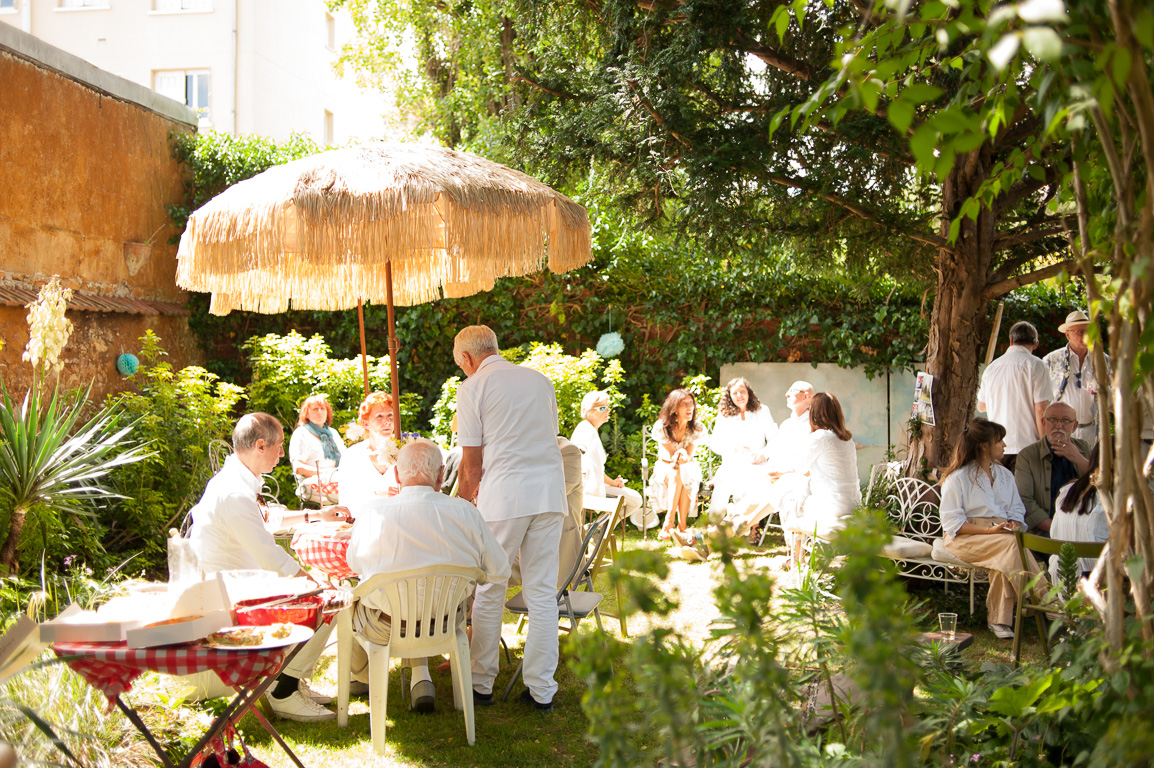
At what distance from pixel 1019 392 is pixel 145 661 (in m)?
5.99

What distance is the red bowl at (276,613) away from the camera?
2861 mm

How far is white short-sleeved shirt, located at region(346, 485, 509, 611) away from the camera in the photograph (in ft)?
11.7

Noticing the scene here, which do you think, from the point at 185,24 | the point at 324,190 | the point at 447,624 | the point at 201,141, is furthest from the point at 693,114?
the point at 185,24

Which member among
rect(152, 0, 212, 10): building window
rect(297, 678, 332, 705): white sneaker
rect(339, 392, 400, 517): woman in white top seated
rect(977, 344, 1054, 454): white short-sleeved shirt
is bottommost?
rect(297, 678, 332, 705): white sneaker

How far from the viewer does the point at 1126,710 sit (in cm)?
184

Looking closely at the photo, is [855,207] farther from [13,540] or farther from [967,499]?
[13,540]

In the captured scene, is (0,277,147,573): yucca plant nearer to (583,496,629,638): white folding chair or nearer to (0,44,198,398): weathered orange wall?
(0,44,198,398): weathered orange wall

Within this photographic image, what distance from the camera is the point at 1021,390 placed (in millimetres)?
6398

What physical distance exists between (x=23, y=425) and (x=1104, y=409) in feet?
17.3

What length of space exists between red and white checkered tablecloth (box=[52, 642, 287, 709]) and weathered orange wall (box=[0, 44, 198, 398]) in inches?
226

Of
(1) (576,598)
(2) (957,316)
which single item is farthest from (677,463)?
(1) (576,598)

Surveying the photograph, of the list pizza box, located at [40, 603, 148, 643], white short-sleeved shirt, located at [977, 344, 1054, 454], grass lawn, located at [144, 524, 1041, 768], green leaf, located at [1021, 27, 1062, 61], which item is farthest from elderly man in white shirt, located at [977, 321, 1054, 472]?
pizza box, located at [40, 603, 148, 643]

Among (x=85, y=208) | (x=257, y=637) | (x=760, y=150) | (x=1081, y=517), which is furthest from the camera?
(x=85, y=208)

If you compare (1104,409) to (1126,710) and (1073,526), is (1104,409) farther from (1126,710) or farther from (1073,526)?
(1073,526)
